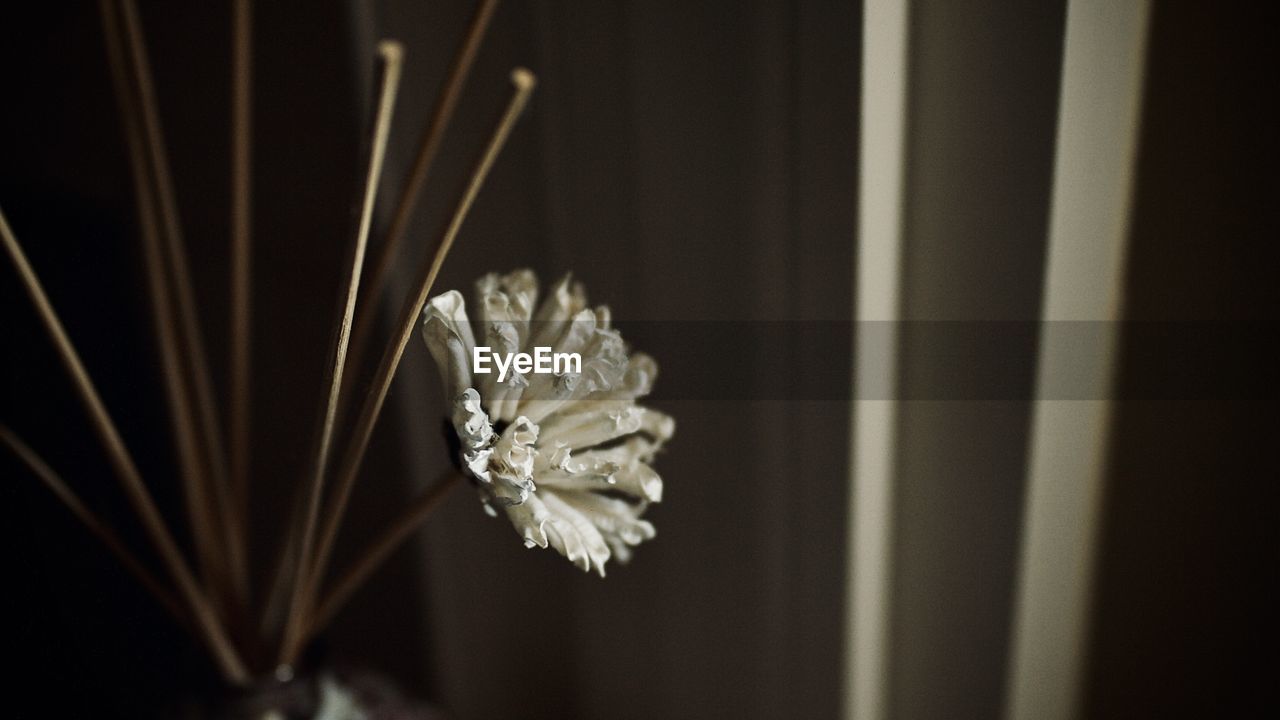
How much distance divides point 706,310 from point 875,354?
0.35 feet

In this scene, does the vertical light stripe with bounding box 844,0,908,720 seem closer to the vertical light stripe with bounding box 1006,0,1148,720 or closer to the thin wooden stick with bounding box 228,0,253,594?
the vertical light stripe with bounding box 1006,0,1148,720

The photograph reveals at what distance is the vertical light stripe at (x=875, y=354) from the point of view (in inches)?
18.7

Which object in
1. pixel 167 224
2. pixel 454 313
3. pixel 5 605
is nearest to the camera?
pixel 454 313

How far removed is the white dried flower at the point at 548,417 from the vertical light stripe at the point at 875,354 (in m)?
0.18

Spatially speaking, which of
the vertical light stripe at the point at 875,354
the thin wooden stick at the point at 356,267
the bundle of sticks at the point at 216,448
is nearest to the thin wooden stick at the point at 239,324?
the bundle of sticks at the point at 216,448

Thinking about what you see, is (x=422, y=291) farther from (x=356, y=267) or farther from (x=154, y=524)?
(x=154, y=524)

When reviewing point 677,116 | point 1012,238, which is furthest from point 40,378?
point 1012,238

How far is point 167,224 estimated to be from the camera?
46 centimetres

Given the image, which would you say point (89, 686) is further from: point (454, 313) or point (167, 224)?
point (454, 313)

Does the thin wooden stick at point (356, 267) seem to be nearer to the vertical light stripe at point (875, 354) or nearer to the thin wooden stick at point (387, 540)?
the thin wooden stick at point (387, 540)

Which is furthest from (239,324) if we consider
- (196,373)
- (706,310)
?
(706,310)

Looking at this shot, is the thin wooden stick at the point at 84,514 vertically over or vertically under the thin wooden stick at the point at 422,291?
under

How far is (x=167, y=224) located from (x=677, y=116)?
292 mm

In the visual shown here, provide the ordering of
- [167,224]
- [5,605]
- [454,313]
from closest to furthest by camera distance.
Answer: [454,313] < [167,224] < [5,605]
